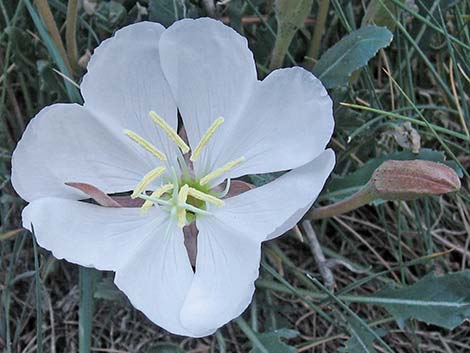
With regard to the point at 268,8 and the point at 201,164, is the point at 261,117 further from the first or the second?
the point at 268,8

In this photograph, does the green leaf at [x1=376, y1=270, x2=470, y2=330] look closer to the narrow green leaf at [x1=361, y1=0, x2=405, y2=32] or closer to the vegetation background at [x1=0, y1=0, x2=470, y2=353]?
the vegetation background at [x1=0, y1=0, x2=470, y2=353]

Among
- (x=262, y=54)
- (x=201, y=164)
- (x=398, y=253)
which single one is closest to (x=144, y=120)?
(x=201, y=164)

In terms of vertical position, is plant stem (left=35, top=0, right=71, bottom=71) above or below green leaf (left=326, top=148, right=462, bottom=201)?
above

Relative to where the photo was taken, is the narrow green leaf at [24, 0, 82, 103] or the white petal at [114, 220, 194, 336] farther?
the narrow green leaf at [24, 0, 82, 103]

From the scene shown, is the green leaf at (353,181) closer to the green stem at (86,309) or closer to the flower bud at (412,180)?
the flower bud at (412,180)

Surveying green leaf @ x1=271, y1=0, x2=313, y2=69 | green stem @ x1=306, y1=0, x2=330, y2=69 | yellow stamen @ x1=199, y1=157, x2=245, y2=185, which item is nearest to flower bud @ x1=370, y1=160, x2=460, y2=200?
yellow stamen @ x1=199, y1=157, x2=245, y2=185
